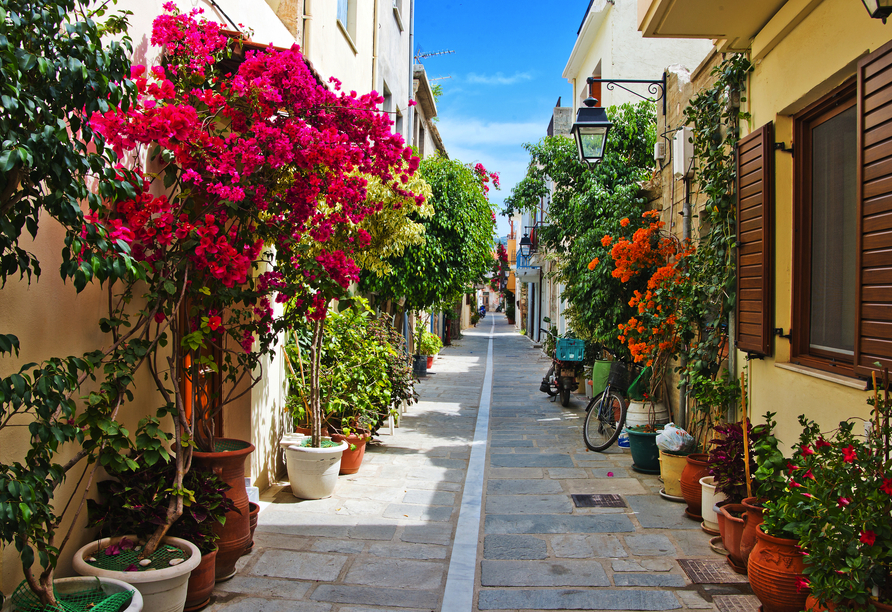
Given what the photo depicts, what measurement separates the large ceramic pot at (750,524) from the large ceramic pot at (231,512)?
3174mm

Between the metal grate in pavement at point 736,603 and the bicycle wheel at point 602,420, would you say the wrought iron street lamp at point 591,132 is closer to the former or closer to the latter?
the bicycle wheel at point 602,420

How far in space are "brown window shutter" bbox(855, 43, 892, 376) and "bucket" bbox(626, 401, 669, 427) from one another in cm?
385

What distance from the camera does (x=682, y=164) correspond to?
259 inches

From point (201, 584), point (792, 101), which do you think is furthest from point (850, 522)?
point (201, 584)

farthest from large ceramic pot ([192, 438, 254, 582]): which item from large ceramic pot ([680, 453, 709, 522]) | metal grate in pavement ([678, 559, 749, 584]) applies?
large ceramic pot ([680, 453, 709, 522])

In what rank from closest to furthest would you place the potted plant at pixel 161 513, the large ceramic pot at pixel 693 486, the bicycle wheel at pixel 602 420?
the potted plant at pixel 161 513
the large ceramic pot at pixel 693 486
the bicycle wheel at pixel 602 420

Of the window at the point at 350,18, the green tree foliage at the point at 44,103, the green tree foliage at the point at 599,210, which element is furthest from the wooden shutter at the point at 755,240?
the window at the point at 350,18

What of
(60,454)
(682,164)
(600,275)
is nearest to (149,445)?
(60,454)

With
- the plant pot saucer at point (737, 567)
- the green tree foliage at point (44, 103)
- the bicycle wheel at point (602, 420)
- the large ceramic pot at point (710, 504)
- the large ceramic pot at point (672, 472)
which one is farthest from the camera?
the bicycle wheel at point (602, 420)

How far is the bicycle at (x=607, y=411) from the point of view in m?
7.94

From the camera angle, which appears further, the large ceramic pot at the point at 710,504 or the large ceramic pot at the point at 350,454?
the large ceramic pot at the point at 350,454

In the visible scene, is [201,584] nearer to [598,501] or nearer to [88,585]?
[88,585]

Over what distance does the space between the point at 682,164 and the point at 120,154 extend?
5326 millimetres

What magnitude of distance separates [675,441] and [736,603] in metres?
2.26
